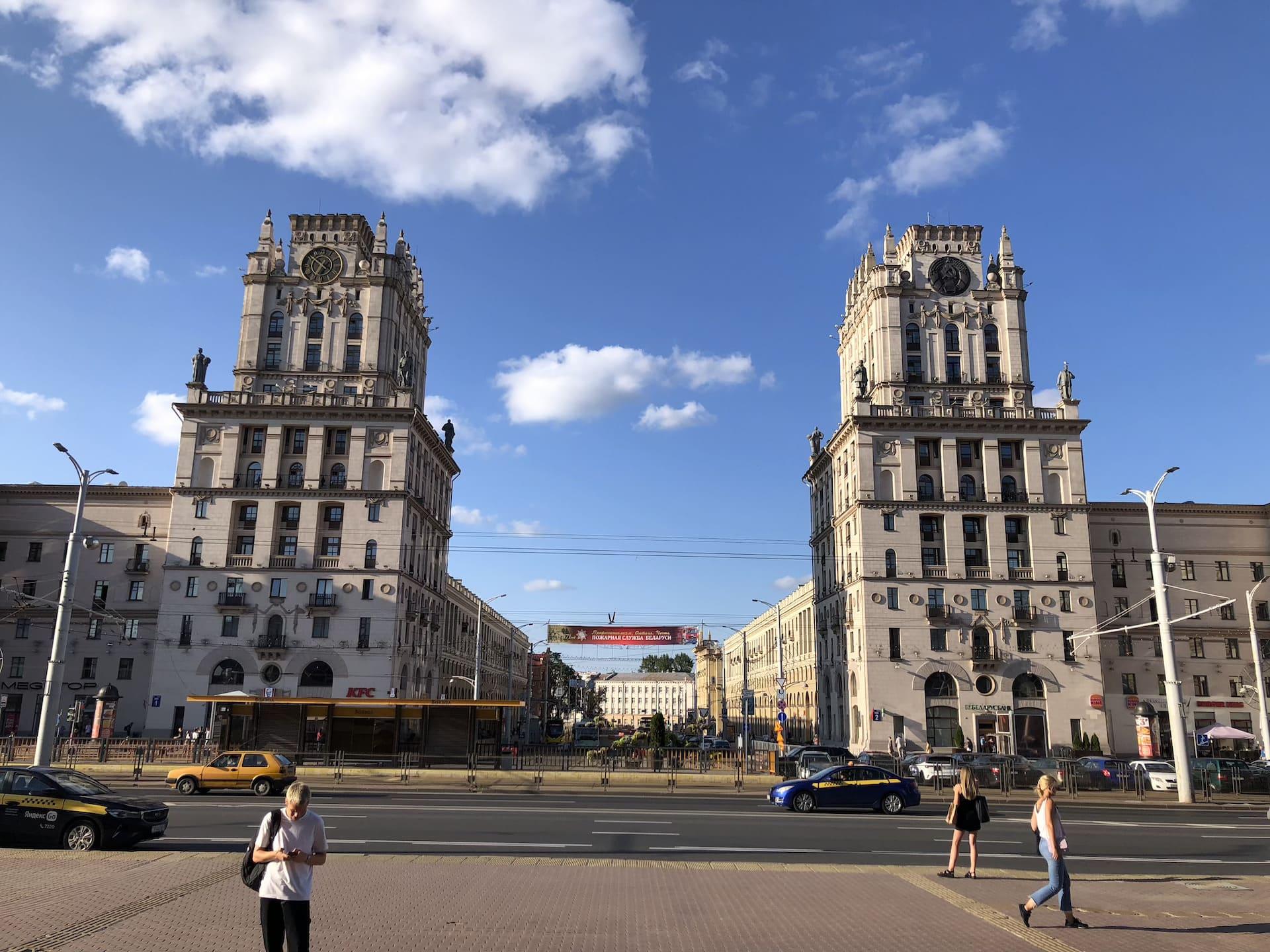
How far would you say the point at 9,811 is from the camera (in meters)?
17.2

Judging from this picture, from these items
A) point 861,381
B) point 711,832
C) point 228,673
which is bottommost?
point 711,832

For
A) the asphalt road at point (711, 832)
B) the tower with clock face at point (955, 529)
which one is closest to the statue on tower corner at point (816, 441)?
the tower with clock face at point (955, 529)

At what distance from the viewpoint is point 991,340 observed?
2822 inches

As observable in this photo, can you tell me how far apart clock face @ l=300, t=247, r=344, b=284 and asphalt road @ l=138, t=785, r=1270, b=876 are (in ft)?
163

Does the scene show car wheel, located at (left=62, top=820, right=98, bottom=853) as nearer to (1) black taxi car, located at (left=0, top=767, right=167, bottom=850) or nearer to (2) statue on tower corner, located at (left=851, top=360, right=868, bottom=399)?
(1) black taxi car, located at (left=0, top=767, right=167, bottom=850)

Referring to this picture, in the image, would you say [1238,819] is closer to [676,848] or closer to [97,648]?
[676,848]

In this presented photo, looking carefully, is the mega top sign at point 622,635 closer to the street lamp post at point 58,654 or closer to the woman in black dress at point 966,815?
the street lamp post at point 58,654

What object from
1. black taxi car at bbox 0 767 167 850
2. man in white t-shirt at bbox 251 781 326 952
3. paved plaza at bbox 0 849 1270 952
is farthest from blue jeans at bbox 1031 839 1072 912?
black taxi car at bbox 0 767 167 850

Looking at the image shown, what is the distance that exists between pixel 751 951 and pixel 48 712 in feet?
95.8

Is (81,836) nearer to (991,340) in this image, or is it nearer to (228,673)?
(228,673)

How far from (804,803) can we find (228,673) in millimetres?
48314

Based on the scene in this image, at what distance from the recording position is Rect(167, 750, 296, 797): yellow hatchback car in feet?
98.3

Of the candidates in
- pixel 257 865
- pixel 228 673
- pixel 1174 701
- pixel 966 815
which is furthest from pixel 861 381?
pixel 257 865

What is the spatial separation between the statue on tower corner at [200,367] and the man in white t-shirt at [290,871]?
219 ft
